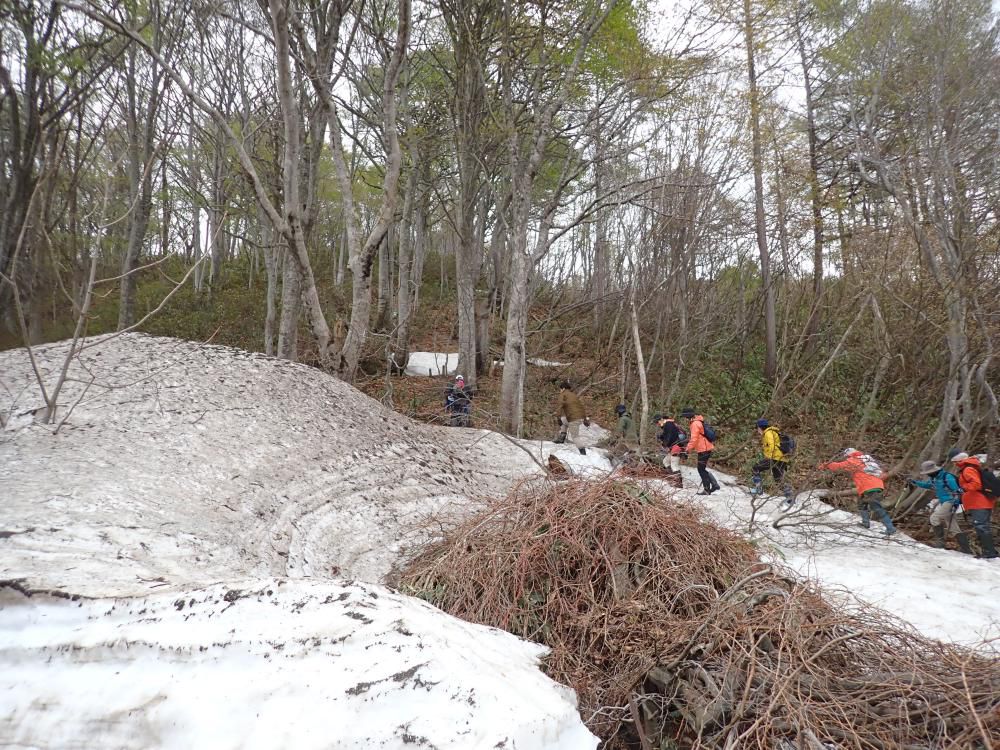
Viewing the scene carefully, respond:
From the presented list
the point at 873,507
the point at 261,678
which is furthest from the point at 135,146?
the point at 873,507

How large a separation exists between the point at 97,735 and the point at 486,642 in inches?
64.4

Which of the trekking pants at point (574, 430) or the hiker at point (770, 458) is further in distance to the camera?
the trekking pants at point (574, 430)

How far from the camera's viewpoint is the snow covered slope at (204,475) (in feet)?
10.2

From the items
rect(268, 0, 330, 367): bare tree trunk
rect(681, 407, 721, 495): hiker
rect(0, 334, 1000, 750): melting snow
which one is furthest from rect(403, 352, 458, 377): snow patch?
rect(0, 334, 1000, 750): melting snow

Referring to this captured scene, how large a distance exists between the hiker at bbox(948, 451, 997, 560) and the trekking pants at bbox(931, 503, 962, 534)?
47 centimetres

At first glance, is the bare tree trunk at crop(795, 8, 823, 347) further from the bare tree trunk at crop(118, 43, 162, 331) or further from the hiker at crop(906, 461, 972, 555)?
the bare tree trunk at crop(118, 43, 162, 331)

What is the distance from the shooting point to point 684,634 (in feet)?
10.1

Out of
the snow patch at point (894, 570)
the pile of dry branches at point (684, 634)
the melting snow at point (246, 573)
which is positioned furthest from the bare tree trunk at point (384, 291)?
the pile of dry branches at point (684, 634)

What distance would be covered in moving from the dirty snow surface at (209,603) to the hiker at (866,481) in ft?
18.3

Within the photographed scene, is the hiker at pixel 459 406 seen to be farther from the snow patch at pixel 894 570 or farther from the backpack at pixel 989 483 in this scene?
the backpack at pixel 989 483

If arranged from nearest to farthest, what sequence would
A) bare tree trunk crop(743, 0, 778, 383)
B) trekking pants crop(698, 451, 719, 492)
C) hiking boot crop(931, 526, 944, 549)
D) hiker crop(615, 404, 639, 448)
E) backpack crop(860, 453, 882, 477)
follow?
hiking boot crop(931, 526, 944, 549), backpack crop(860, 453, 882, 477), trekking pants crop(698, 451, 719, 492), hiker crop(615, 404, 639, 448), bare tree trunk crop(743, 0, 778, 383)

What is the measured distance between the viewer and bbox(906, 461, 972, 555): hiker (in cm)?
655

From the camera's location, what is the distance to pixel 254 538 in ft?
12.9

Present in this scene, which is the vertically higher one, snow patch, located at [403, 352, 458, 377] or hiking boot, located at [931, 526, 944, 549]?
snow patch, located at [403, 352, 458, 377]
